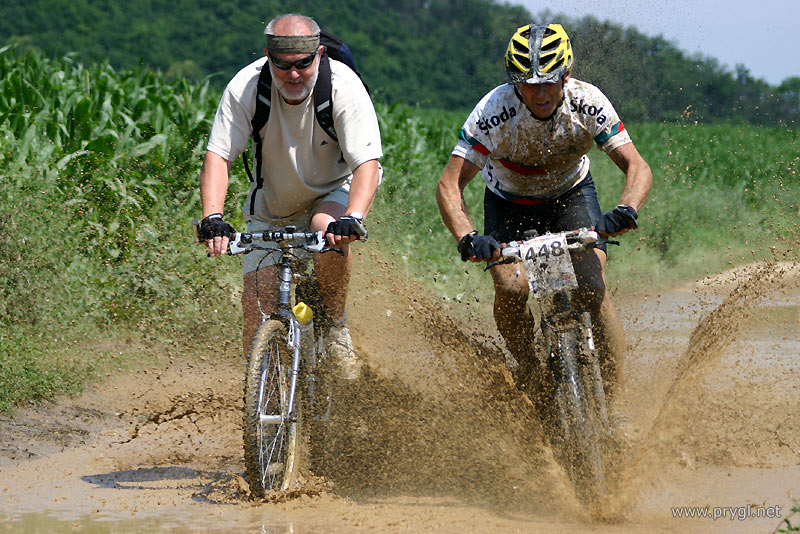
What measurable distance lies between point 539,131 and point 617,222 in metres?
0.87

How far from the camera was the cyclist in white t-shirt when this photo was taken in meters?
5.17

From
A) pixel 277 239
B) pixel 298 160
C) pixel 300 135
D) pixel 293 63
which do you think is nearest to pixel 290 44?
pixel 293 63

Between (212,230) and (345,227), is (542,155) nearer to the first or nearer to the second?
(345,227)

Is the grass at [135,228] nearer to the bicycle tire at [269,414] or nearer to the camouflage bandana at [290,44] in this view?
the bicycle tire at [269,414]

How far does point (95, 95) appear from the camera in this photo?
42.6 ft

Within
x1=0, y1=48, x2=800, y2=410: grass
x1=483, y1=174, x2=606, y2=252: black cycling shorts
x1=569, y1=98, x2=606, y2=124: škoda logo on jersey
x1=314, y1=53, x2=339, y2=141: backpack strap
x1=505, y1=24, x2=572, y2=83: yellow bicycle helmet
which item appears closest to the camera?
x1=505, y1=24, x2=572, y2=83: yellow bicycle helmet

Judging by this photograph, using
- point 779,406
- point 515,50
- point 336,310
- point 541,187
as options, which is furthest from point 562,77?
point 779,406

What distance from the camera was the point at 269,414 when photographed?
5.16 metres

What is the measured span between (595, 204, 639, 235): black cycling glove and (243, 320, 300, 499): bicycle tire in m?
1.62

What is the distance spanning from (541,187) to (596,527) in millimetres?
2058

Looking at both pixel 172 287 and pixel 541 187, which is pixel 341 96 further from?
pixel 172 287

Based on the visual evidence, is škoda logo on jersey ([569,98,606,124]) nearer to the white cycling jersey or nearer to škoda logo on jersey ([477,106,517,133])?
the white cycling jersey

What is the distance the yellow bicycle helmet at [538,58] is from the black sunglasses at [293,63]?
0.97 meters

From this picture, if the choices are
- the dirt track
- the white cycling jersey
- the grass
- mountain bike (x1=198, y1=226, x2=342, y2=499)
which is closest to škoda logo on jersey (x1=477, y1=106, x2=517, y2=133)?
the white cycling jersey
